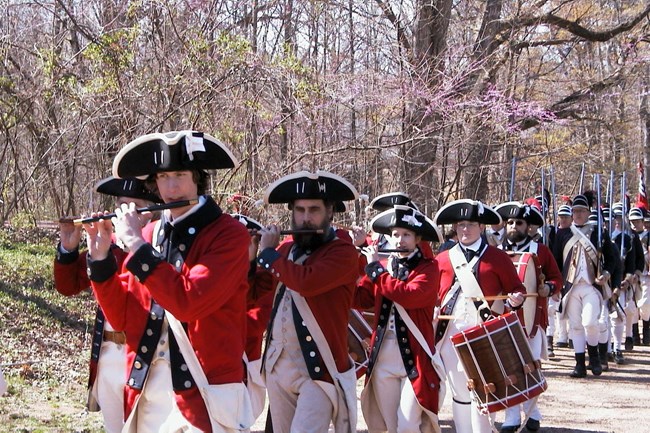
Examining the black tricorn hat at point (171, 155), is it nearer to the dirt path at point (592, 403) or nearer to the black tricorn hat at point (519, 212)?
the dirt path at point (592, 403)

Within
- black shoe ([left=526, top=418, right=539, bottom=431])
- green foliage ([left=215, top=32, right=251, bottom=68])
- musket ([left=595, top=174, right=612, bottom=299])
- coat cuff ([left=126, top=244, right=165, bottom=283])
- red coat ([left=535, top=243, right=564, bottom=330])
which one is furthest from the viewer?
musket ([left=595, top=174, right=612, bottom=299])

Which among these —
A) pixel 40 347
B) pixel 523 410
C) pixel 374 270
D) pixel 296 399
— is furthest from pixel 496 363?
pixel 40 347

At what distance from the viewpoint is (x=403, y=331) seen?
23.9 ft

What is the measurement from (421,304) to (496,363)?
736mm

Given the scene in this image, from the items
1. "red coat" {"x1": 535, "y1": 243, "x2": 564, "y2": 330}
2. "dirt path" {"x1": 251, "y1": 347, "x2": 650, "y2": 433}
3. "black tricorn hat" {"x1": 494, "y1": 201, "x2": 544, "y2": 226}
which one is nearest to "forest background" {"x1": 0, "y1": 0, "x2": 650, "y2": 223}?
"black tricorn hat" {"x1": 494, "y1": 201, "x2": 544, "y2": 226}

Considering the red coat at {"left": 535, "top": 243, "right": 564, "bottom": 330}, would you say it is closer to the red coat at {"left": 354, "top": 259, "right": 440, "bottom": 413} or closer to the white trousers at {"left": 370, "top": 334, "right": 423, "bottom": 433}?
the red coat at {"left": 354, "top": 259, "right": 440, "bottom": 413}

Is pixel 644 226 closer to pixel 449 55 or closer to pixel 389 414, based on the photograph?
pixel 449 55

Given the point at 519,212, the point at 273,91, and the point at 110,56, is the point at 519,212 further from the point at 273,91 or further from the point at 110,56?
the point at 110,56

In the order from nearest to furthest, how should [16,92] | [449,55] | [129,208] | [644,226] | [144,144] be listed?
[129,208], [144,144], [16,92], [449,55], [644,226]

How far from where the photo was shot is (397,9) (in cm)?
1709

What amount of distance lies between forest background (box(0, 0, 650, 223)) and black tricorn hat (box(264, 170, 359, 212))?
400cm

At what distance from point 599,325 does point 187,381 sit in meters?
9.50

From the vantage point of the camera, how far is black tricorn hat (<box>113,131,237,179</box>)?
445 centimetres

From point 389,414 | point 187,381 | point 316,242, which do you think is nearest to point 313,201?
point 316,242
